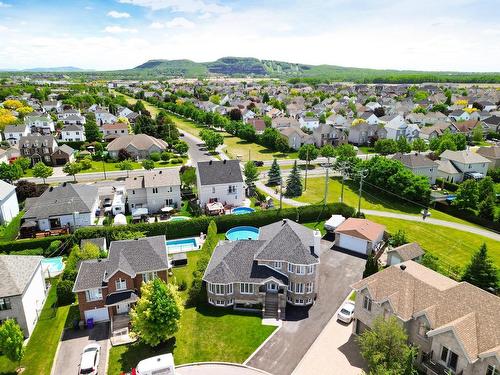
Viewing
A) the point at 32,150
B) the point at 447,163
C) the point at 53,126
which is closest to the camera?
the point at 447,163

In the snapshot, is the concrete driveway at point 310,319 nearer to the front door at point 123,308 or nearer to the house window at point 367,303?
the house window at point 367,303

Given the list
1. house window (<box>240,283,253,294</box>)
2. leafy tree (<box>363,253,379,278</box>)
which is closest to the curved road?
leafy tree (<box>363,253,379,278</box>)

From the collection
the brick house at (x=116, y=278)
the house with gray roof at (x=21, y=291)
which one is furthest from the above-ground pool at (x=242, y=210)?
the house with gray roof at (x=21, y=291)

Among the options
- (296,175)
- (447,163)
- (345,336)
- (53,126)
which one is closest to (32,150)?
(53,126)

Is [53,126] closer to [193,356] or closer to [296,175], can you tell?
[296,175]

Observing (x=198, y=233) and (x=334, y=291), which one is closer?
Result: (x=334, y=291)

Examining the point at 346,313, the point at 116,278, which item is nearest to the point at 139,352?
the point at 116,278

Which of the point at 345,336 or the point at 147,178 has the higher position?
the point at 147,178

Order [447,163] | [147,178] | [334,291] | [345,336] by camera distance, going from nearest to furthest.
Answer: [345,336]
[334,291]
[147,178]
[447,163]
